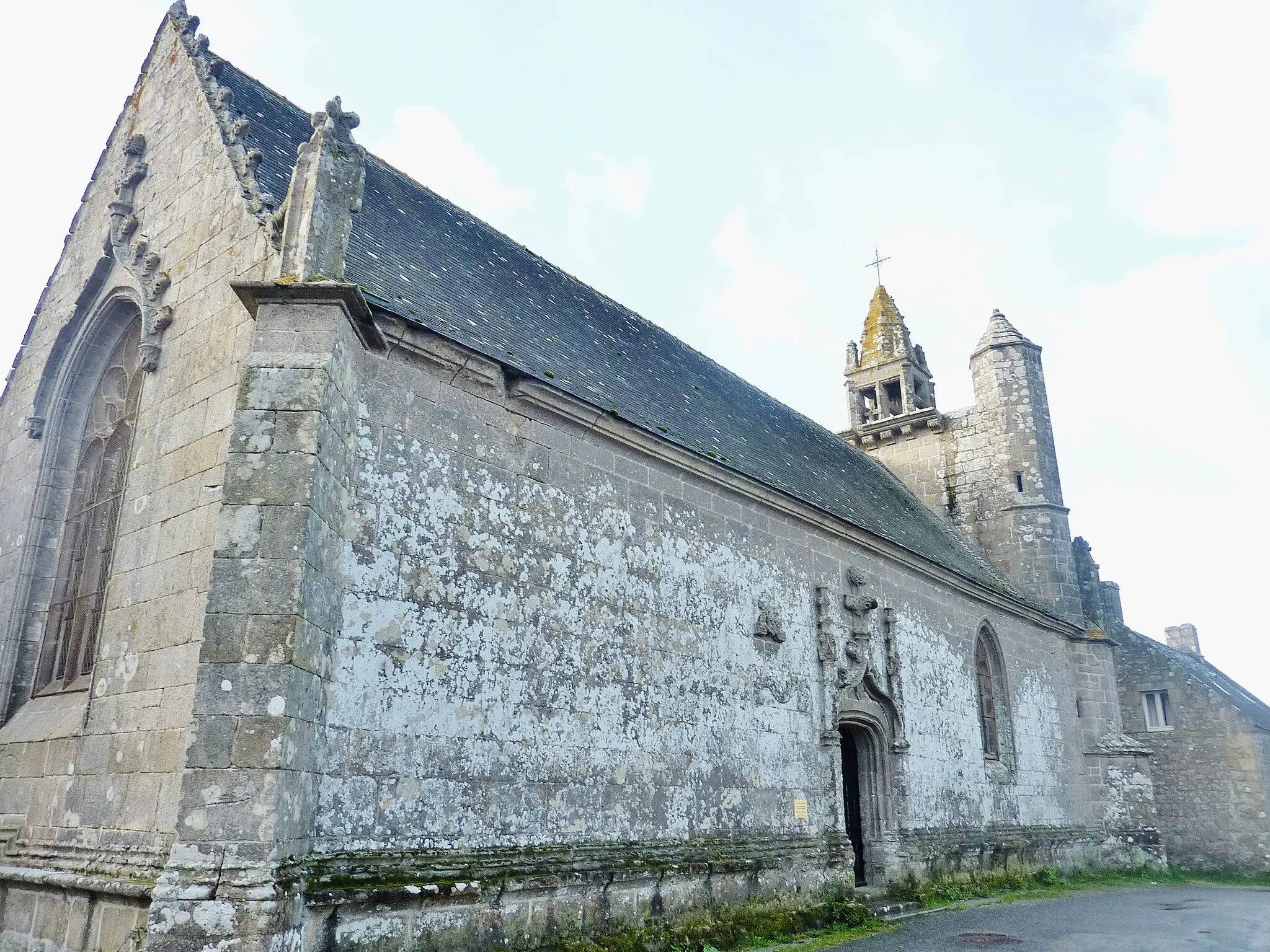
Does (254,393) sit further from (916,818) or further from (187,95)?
(916,818)

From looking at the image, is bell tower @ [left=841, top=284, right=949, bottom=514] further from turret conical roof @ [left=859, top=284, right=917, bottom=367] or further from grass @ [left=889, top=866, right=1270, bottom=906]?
grass @ [left=889, top=866, right=1270, bottom=906]

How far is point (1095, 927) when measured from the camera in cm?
1053

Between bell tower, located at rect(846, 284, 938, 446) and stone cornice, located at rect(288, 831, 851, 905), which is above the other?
bell tower, located at rect(846, 284, 938, 446)

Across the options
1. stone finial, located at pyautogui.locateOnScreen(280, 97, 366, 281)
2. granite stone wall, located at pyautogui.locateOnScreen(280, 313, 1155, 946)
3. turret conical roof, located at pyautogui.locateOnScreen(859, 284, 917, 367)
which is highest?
turret conical roof, located at pyautogui.locateOnScreen(859, 284, 917, 367)

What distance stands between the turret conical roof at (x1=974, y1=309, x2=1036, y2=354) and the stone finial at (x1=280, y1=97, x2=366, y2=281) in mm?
16804

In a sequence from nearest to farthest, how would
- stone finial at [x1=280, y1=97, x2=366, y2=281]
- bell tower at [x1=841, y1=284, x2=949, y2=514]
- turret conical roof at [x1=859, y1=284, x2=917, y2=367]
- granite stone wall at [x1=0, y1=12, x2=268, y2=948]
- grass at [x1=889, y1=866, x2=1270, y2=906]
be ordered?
1. granite stone wall at [x1=0, y1=12, x2=268, y2=948]
2. stone finial at [x1=280, y1=97, x2=366, y2=281]
3. grass at [x1=889, y1=866, x2=1270, y2=906]
4. bell tower at [x1=841, y1=284, x2=949, y2=514]
5. turret conical roof at [x1=859, y1=284, x2=917, y2=367]

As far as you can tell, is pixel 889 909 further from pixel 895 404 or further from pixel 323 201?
pixel 895 404

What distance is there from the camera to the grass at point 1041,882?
40.7 ft

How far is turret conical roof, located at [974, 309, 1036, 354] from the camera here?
20.9 metres

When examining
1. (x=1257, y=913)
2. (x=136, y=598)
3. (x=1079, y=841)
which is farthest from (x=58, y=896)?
(x=1079, y=841)

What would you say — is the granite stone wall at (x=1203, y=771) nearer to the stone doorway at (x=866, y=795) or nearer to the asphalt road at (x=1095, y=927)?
the asphalt road at (x=1095, y=927)

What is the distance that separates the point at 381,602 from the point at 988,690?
12.4 m

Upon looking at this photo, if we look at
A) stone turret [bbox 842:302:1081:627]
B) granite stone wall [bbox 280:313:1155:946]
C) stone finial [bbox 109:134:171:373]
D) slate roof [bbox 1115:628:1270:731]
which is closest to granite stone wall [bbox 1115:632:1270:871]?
slate roof [bbox 1115:628:1270:731]

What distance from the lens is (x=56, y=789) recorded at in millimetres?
7273
